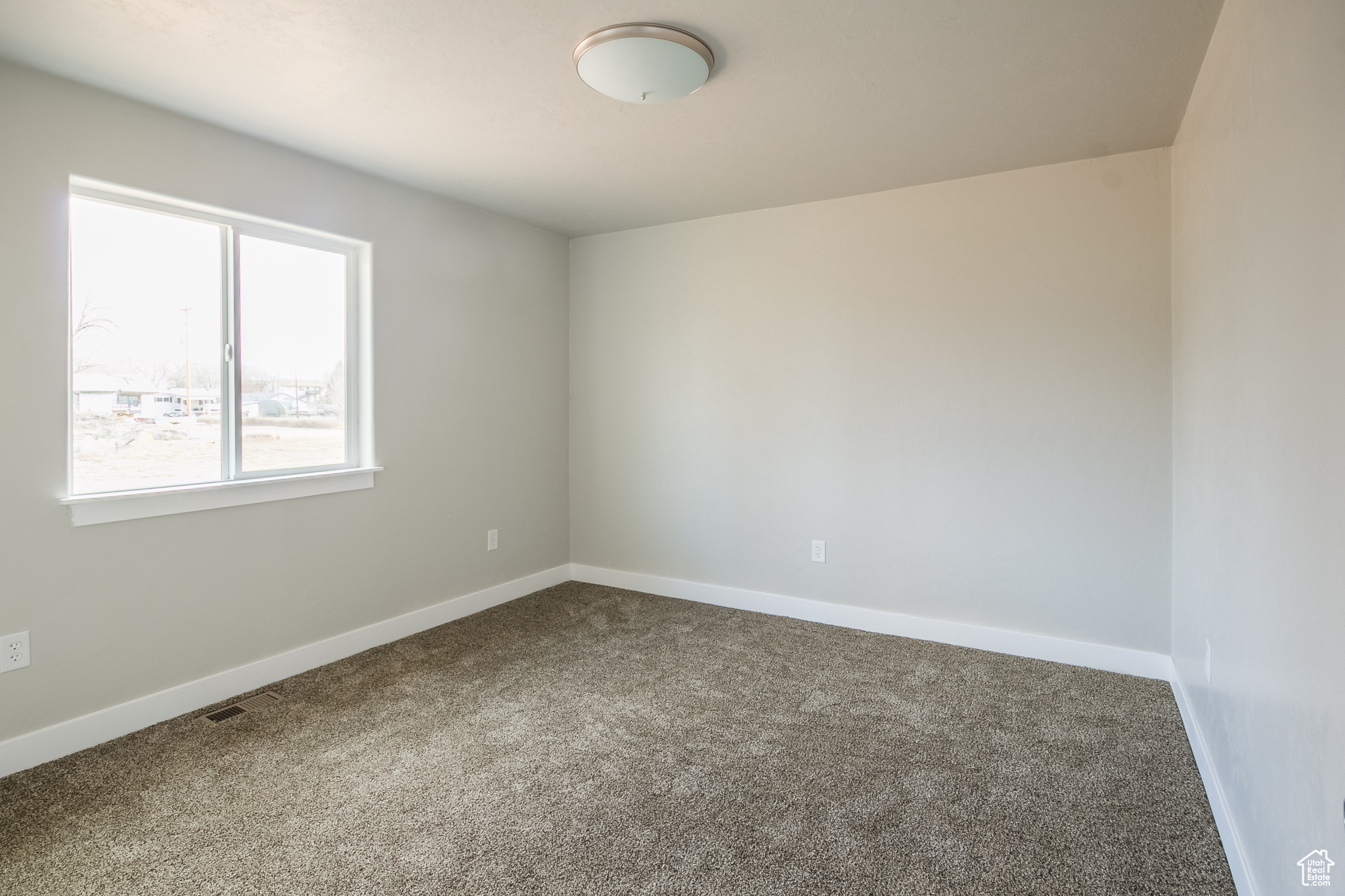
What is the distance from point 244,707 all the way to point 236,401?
1256mm

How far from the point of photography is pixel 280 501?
10.1ft

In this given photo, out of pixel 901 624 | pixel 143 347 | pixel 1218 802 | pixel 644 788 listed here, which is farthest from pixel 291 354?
pixel 1218 802

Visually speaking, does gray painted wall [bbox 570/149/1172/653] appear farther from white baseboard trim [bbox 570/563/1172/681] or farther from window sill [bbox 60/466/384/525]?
window sill [bbox 60/466/384/525]

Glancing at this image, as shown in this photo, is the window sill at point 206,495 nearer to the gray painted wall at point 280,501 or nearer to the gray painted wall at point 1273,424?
the gray painted wall at point 280,501

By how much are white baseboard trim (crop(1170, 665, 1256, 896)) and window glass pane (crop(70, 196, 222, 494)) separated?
364cm

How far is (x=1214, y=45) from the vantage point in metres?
2.07

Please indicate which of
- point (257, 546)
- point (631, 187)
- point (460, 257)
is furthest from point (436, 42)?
point (257, 546)

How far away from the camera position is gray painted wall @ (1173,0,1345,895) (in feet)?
3.92

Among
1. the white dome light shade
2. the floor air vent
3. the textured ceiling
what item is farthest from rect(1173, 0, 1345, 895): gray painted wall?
the floor air vent

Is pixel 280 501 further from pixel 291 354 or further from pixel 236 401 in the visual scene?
pixel 291 354

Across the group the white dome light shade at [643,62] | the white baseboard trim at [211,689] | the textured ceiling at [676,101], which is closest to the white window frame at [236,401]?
the textured ceiling at [676,101]

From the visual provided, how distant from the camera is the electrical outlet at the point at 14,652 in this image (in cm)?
228

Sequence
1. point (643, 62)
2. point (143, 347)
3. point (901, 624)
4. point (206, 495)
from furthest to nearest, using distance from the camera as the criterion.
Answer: point (901, 624) < point (206, 495) < point (143, 347) < point (643, 62)

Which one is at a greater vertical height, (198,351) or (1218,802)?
(198,351)
